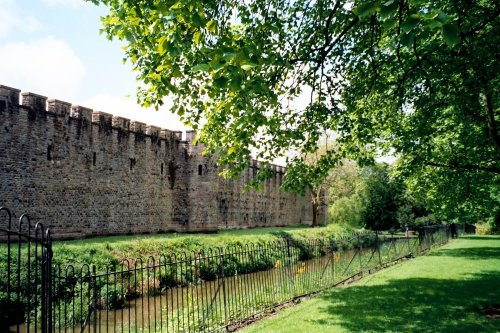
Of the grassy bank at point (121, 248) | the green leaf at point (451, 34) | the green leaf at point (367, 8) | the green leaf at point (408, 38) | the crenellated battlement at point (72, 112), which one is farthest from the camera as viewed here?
the crenellated battlement at point (72, 112)

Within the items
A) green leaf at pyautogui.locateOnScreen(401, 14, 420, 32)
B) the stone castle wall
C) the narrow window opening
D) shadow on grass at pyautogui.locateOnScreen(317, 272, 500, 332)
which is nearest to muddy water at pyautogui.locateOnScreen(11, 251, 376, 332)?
shadow on grass at pyautogui.locateOnScreen(317, 272, 500, 332)

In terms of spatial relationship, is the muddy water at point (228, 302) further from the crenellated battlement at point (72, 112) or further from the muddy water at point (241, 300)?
the crenellated battlement at point (72, 112)

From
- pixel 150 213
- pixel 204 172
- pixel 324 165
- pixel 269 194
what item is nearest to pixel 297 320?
pixel 324 165

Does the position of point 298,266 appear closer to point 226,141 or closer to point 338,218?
point 226,141

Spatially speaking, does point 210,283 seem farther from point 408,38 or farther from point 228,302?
point 408,38

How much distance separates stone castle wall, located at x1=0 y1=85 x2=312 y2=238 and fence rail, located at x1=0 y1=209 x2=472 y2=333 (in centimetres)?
240

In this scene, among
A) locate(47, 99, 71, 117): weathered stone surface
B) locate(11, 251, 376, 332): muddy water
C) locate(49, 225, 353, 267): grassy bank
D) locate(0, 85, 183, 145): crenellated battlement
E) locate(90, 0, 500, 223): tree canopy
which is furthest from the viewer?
locate(47, 99, 71, 117): weathered stone surface

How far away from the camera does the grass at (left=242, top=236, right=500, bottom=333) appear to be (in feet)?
25.3

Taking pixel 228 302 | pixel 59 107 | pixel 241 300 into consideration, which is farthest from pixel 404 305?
pixel 59 107

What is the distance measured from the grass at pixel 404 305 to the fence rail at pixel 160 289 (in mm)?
757

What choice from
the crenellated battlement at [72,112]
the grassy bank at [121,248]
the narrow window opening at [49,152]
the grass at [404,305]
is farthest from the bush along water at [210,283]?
the crenellated battlement at [72,112]

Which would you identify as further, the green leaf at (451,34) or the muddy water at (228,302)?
the muddy water at (228,302)

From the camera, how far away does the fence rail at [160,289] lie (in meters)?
6.19

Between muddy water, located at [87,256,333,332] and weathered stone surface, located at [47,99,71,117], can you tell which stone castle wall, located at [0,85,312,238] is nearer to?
weathered stone surface, located at [47,99,71,117]
